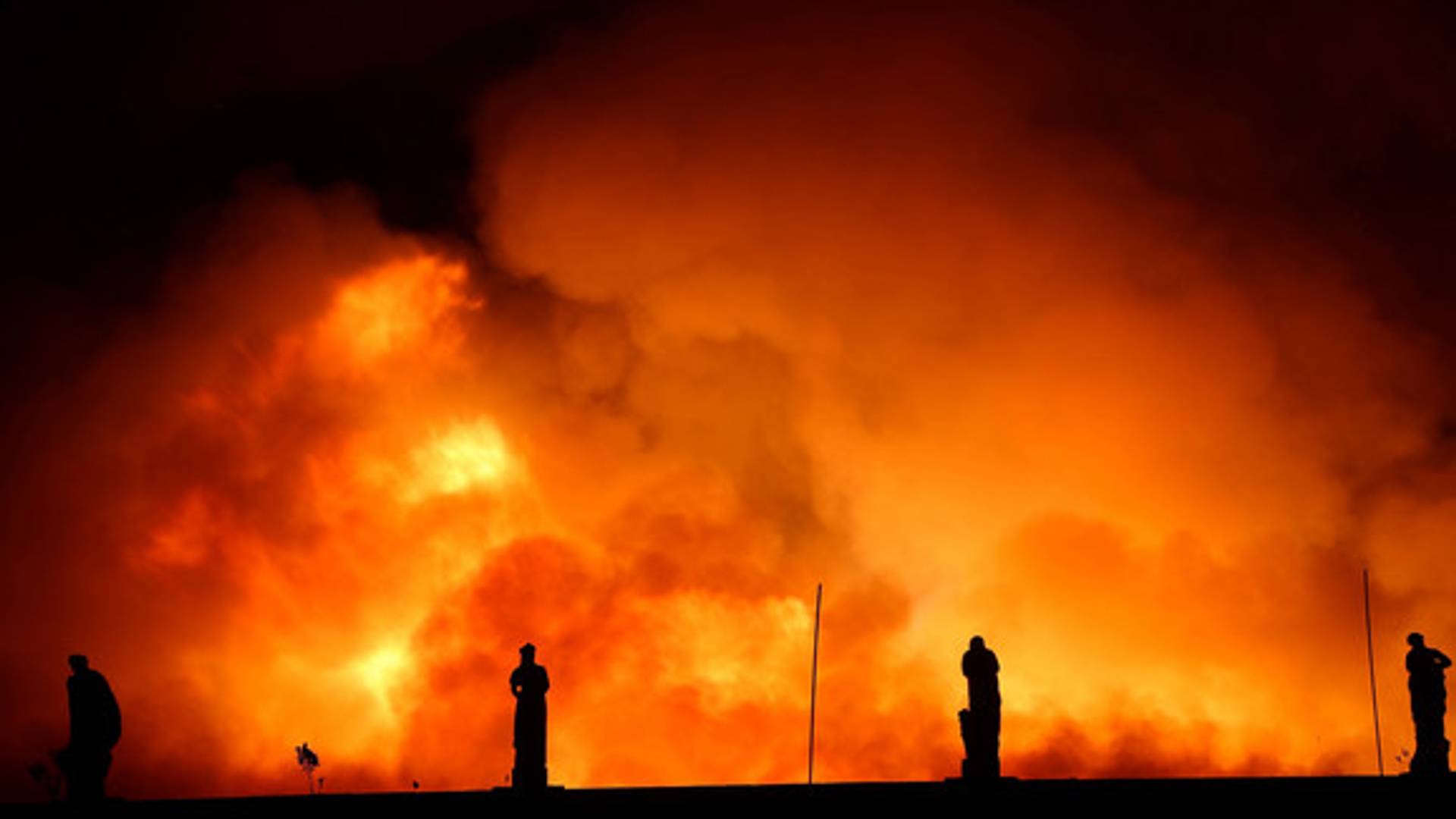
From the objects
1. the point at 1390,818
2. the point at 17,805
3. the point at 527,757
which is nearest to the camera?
the point at 1390,818

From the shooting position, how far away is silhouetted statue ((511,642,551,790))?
1010 inches

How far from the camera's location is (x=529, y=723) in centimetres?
2625

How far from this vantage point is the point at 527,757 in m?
25.9

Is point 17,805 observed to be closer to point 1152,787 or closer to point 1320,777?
point 1152,787

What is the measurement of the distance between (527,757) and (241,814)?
4.30 m

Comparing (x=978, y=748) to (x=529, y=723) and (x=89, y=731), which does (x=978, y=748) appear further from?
(x=89, y=731)

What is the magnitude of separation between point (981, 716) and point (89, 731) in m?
12.6

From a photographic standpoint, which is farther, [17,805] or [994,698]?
[994,698]

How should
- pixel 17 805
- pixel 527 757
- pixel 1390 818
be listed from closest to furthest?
pixel 1390 818
pixel 17 805
pixel 527 757

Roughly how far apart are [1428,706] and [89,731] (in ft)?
63.1

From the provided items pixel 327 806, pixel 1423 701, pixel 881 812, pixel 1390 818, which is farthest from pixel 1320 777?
pixel 327 806

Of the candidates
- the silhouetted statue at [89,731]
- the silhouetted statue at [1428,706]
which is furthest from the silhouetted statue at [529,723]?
the silhouetted statue at [1428,706]

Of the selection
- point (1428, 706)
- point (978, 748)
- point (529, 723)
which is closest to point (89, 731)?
point (529, 723)

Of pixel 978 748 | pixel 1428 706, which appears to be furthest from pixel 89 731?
pixel 1428 706
